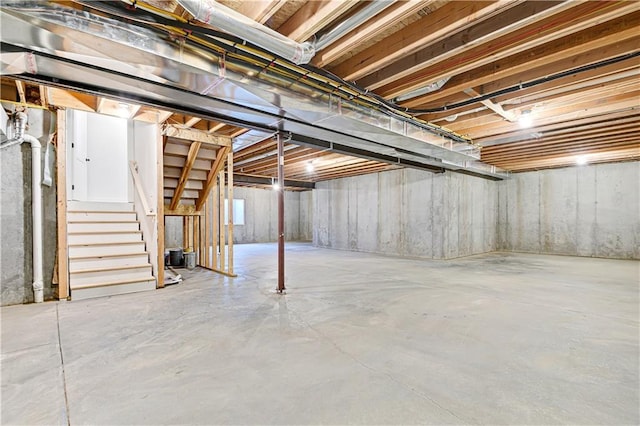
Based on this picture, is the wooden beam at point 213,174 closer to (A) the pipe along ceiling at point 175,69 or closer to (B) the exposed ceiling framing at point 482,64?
(B) the exposed ceiling framing at point 482,64

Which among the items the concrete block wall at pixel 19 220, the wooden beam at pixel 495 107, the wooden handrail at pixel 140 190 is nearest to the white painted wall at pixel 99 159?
the wooden handrail at pixel 140 190

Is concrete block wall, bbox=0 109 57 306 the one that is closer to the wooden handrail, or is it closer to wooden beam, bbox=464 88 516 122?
the wooden handrail

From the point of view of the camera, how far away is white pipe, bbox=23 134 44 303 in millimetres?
3314

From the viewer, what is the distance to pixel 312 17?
1.84m

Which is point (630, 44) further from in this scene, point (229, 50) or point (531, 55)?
point (229, 50)

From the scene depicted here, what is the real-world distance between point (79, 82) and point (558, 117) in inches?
203

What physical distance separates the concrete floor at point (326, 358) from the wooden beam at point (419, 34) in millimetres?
2222

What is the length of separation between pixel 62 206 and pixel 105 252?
0.76 m

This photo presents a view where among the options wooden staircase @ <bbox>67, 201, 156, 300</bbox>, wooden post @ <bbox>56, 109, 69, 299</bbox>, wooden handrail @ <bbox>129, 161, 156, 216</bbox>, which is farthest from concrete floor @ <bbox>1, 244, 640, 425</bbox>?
wooden handrail @ <bbox>129, 161, 156, 216</bbox>

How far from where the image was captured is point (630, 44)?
2258 millimetres

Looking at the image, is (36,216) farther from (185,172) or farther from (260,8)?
(260,8)

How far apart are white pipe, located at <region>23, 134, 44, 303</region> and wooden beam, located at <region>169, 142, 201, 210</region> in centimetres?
172

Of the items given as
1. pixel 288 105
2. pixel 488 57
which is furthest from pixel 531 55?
pixel 288 105

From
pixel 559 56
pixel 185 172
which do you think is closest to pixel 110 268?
pixel 185 172
